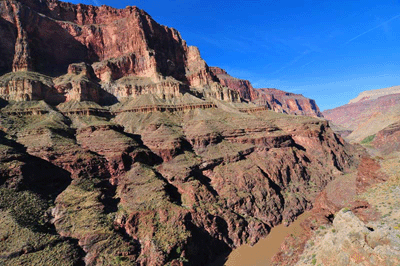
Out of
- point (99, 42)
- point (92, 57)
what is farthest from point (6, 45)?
point (99, 42)

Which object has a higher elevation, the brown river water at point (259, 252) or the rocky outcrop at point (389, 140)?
the rocky outcrop at point (389, 140)

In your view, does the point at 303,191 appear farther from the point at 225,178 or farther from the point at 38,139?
the point at 38,139

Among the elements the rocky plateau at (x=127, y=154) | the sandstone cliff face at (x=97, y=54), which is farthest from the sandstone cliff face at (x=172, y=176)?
the sandstone cliff face at (x=97, y=54)

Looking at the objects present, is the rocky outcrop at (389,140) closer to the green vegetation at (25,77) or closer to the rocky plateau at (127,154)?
the rocky plateau at (127,154)

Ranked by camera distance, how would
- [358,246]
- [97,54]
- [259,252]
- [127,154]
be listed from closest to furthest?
1. [358,246]
2. [259,252]
3. [127,154]
4. [97,54]

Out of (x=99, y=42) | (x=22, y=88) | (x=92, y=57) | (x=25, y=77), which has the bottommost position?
(x=22, y=88)

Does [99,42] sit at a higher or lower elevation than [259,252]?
higher

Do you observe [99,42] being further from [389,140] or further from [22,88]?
[389,140]

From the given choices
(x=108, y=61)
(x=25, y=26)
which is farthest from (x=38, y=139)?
(x=25, y=26)

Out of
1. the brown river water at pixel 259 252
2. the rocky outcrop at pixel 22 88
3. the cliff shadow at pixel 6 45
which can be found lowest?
the brown river water at pixel 259 252
